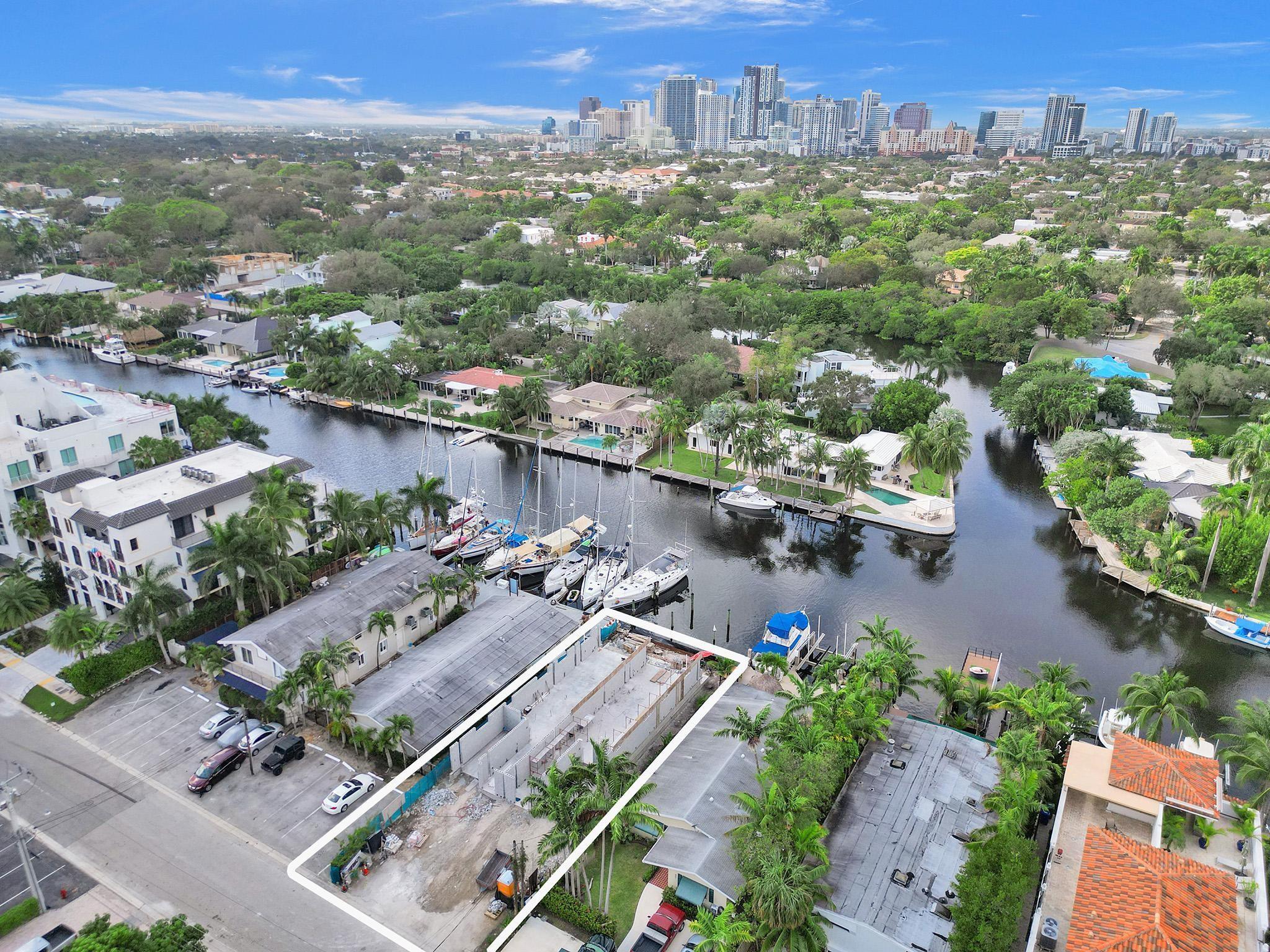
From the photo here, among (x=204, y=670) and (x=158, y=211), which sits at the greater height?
(x=158, y=211)

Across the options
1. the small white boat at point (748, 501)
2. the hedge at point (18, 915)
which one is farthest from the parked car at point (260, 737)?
the small white boat at point (748, 501)

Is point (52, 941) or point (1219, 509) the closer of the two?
point (52, 941)

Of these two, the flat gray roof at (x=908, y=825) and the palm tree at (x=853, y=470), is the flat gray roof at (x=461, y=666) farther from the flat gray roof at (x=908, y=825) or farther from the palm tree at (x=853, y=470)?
the palm tree at (x=853, y=470)

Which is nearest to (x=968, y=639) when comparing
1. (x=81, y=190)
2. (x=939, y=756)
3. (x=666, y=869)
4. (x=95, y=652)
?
(x=939, y=756)

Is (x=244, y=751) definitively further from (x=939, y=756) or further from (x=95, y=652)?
(x=939, y=756)

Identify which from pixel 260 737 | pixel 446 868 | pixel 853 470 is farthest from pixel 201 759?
pixel 853 470

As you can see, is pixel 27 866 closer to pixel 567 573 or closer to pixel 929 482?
pixel 567 573
